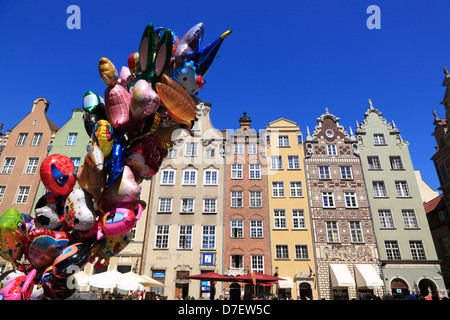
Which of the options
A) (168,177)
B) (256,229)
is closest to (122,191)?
(256,229)

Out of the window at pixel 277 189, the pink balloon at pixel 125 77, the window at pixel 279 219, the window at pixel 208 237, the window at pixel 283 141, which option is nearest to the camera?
the pink balloon at pixel 125 77

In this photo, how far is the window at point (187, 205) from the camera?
934 inches

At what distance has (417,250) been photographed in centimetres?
2208

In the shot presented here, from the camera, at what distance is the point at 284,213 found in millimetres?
23703

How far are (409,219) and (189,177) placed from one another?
63.0 feet

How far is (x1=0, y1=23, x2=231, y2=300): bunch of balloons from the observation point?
5164mm

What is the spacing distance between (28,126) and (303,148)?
2751cm

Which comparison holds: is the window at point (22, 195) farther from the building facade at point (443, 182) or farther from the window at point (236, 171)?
the building facade at point (443, 182)

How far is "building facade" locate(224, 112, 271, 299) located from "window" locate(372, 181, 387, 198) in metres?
9.54

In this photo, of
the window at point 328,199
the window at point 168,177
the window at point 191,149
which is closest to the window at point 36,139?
the window at point 168,177

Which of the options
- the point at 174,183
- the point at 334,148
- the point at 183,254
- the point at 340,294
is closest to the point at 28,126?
the point at 174,183

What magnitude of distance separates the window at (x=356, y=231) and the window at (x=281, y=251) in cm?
548

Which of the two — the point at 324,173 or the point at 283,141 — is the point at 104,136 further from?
the point at 283,141
